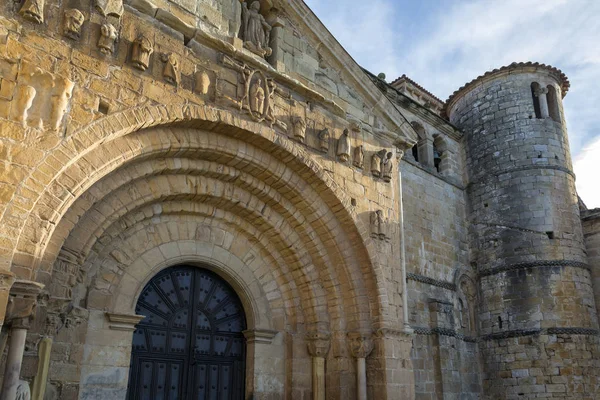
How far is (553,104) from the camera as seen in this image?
13281 mm

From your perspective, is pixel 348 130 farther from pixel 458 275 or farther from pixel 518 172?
pixel 518 172

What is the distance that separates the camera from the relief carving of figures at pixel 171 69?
6.21 meters

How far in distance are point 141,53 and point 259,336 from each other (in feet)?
13.2

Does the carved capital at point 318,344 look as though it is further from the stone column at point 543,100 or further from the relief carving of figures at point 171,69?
the stone column at point 543,100

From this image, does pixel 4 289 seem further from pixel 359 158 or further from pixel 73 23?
pixel 359 158

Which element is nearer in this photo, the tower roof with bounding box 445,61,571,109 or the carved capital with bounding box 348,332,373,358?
the carved capital with bounding box 348,332,373,358

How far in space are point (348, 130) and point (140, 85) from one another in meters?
3.49

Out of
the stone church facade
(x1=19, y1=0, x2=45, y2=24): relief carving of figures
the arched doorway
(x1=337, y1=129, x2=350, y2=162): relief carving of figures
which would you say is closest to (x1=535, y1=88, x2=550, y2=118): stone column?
the stone church facade

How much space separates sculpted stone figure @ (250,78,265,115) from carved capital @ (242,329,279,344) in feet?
9.91

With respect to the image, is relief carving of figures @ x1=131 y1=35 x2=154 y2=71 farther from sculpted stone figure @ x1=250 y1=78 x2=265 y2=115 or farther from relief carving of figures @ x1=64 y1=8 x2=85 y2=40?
sculpted stone figure @ x1=250 y1=78 x2=265 y2=115

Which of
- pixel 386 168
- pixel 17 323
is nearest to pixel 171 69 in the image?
pixel 17 323

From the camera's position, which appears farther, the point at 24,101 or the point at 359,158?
the point at 359,158

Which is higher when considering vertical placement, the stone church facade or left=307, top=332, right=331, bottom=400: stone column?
the stone church facade

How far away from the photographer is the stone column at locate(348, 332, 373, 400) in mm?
7273
